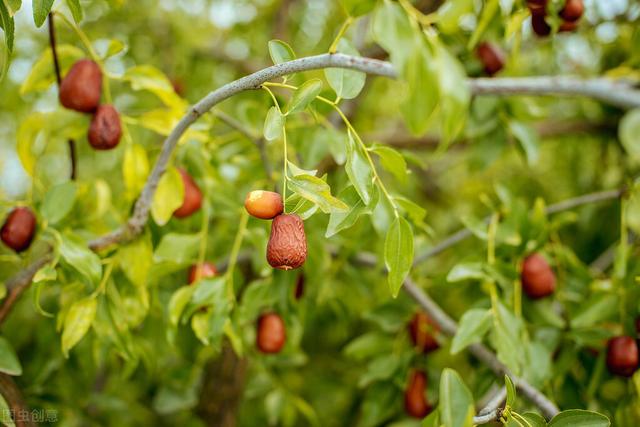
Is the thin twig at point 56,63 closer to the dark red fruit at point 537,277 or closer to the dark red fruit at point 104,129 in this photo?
the dark red fruit at point 104,129

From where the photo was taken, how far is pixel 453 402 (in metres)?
1.07

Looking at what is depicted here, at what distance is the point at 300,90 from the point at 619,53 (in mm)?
2152

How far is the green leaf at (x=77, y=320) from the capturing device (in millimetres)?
1410

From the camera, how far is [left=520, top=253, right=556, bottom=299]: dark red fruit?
66.1 inches

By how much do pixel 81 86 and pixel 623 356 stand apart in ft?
4.99

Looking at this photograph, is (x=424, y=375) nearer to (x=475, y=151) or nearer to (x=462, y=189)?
(x=475, y=151)

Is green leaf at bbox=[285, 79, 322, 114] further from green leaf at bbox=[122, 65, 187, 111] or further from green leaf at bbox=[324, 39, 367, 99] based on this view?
green leaf at bbox=[122, 65, 187, 111]

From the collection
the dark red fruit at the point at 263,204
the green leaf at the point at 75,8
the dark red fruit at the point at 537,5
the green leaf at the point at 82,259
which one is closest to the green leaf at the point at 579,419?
the dark red fruit at the point at 263,204

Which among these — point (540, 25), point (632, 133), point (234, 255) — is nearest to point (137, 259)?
point (234, 255)

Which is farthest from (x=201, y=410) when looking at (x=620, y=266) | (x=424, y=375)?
(x=620, y=266)

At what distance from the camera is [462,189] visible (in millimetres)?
3631

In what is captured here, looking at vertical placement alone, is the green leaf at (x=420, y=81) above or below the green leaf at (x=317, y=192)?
above

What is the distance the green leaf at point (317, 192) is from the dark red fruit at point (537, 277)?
875 millimetres

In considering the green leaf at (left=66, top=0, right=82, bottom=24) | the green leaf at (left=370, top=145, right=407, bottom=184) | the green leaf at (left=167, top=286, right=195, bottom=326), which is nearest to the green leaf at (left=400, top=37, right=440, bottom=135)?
the green leaf at (left=370, top=145, right=407, bottom=184)
